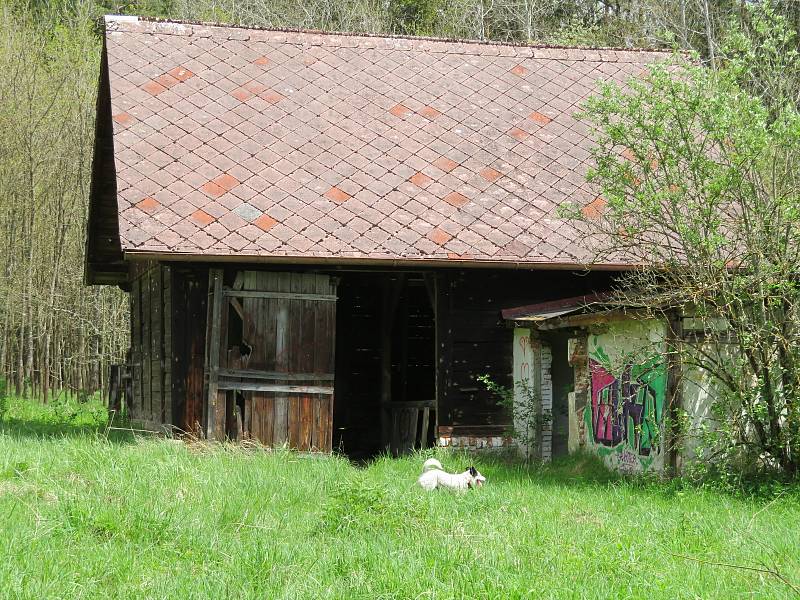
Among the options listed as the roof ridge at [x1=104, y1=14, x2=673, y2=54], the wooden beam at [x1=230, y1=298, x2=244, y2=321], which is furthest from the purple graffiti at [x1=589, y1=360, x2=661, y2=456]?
the roof ridge at [x1=104, y1=14, x2=673, y2=54]

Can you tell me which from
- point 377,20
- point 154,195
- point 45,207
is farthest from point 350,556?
point 377,20

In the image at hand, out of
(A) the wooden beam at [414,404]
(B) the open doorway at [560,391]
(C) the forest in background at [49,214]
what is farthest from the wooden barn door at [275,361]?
(C) the forest in background at [49,214]

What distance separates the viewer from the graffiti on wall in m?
9.02

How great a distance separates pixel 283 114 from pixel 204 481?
6.33 m

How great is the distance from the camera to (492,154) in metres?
12.5

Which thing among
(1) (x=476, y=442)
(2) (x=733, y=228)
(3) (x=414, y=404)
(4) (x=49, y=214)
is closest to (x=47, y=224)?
(4) (x=49, y=214)

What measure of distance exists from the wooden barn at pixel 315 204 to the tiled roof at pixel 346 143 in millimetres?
29

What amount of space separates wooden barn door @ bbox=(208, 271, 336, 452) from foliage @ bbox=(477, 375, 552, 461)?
1.91 metres

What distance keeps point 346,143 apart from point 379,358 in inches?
194

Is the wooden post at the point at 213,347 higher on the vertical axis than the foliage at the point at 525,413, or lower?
higher

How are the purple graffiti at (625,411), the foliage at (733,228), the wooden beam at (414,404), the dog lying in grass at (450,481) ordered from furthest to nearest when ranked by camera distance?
the wooden beam at (414,404)
the purple graffiti at (625,411)
the dog lying in grass at (450,481)
the foliage at (733,228)

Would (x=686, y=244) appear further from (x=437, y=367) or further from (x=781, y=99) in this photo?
(x=437, y=367)

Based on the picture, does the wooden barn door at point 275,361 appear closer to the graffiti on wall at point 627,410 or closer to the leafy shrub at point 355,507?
the graffiti on wall at point 627,410

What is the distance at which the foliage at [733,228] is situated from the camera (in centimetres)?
798
